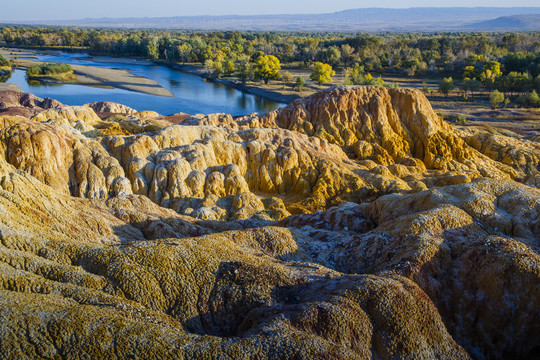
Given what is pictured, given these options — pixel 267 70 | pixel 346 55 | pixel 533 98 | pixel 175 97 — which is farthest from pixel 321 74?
pixel 533 98

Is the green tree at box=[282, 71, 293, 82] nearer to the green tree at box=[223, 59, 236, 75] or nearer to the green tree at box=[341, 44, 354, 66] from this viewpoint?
the green tree at box=[223, 59, 236, 75]

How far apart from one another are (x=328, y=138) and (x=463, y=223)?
30.6m

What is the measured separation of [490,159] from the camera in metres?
45.1

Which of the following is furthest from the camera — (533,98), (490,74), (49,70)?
(49,70)

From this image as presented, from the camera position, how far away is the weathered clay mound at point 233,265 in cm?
1003

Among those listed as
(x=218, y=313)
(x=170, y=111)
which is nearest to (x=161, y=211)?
(x=218, y=313)

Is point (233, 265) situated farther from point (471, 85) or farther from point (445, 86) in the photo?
point (471, 85)

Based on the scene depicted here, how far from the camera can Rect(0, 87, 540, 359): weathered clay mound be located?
10031mm

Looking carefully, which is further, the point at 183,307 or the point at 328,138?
the point at 328,138

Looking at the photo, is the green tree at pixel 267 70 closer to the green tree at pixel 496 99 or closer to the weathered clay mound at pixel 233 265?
the green tree at pixel 496 99

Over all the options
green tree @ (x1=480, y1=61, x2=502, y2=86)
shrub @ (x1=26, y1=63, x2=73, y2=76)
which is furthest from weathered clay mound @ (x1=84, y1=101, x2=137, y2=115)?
green tree @ (x1=480, y1=61, x2=502, y2=86)

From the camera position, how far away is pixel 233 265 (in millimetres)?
13797

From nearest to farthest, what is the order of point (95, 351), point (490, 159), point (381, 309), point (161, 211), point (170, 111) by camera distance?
point (95, 351) → point (381, 309) → point (161, 211) → point (490, 159) → point (170, 111)

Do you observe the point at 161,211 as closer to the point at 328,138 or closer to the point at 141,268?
the point at 141,268
